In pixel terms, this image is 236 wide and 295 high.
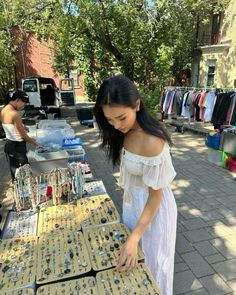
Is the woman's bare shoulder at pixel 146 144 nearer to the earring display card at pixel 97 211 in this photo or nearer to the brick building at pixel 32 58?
the earring display card at pixel 97 211

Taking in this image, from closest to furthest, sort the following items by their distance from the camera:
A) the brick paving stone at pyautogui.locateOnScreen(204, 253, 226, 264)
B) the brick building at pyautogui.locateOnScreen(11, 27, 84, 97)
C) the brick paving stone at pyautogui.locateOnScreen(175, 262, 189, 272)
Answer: the brick paving stone at pyautogui.locateOnScreen(175, 262, 189, 272) → the brick paving stone at pyautogui.locateOnScreen(204, 253, 226, 264) → the brick building at pyautogui.locateOnScreen(11, 27, 84, 97)

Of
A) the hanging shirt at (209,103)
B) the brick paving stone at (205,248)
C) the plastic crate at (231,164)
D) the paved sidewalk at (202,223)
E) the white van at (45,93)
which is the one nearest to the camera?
the paved sidewalk at (202,223)

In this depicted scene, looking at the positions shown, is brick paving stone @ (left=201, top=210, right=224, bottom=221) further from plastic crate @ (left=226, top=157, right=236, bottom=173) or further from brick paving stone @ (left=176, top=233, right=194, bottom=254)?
plastic crate @ (left=226, top=157, right=236, bottom=173)

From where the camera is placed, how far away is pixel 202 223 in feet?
10.7

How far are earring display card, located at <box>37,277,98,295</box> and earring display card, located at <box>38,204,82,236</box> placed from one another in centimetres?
47

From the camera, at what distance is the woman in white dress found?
1229 mm

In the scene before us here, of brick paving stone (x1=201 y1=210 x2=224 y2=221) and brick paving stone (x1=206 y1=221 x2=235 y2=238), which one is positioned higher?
brick paving stone (x1=201 y1=210 x2=224 y2=221)

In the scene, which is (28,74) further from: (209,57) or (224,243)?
(224,243)

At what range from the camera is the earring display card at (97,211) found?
1.76 metres

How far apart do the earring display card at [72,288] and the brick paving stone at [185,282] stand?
1.31m

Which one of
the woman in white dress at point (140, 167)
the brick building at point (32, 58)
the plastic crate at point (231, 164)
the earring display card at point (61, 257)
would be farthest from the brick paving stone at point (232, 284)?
the brick building at point (32, 58)

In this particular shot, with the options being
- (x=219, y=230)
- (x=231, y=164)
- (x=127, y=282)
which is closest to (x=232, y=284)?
(x=219, y=230)

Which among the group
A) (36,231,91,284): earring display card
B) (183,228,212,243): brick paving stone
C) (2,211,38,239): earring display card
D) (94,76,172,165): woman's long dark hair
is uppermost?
(94,76,172,165): woman's long dark hair

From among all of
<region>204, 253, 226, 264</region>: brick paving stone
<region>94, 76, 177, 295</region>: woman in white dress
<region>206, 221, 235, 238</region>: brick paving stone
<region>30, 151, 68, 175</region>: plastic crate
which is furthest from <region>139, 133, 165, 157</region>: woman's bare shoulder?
<region>206, 221, 235, 238</region>: brick paving stone
